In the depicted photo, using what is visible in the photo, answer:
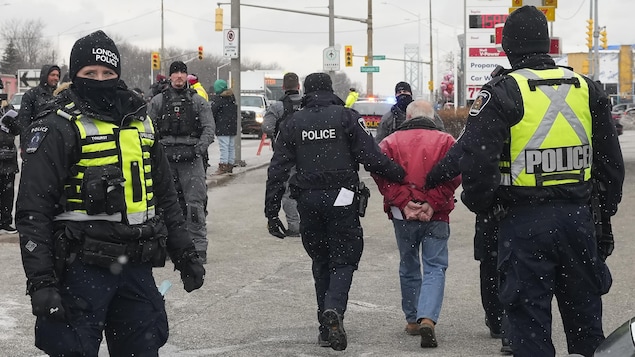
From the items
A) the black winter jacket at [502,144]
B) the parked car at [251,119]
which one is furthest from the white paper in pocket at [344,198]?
the parked car at [251,119]

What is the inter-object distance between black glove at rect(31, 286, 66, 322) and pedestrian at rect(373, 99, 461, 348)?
3.23 metres

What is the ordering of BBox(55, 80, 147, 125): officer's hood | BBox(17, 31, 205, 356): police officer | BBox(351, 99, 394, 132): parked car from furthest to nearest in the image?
BBox(351, 99, 394, 132): parked car, BBox(55, 80, 147, 125): officer's hood, BBox(17, 31, 205, 356): police officer

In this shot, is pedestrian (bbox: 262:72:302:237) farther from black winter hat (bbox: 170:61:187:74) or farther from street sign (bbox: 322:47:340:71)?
street sign (bbox: 322:47:340:71)

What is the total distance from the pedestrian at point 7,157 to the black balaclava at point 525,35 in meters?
7.98

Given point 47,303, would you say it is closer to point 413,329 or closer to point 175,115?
point 413,329

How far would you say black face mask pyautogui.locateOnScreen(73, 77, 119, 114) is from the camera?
4461 mm

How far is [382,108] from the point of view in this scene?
1005 inches

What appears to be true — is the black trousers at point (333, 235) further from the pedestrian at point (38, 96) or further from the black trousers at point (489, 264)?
the pedestrian at point (38, 96)

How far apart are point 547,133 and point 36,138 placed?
2271 millimetres

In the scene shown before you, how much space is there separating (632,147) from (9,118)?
25.8 meters

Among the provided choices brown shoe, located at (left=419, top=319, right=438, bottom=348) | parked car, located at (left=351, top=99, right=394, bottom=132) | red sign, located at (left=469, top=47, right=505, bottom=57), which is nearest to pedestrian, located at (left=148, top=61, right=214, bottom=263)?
brown shoe, located at (left=419, top=319, right=438, bottom=348)

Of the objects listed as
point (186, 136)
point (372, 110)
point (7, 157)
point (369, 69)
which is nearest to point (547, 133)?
point (186, 136)

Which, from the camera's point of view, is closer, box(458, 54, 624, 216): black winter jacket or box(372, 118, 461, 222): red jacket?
box(458, 54, 624, 216): black winter jacket

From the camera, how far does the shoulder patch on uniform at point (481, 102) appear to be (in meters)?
4.85
